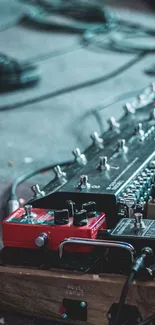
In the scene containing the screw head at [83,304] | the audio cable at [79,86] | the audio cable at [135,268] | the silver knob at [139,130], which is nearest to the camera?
the audio cable at [135,268]

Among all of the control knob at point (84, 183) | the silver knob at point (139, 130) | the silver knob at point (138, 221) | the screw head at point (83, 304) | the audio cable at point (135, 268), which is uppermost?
the silver knob at point (139, 130)

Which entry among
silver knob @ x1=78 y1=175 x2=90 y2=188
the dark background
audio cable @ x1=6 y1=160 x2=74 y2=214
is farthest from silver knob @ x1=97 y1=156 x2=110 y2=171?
the dark background

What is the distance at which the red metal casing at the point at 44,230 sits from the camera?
113 cm

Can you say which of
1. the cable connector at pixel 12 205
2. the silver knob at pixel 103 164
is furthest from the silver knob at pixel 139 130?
the cable connector at pixel 12 205

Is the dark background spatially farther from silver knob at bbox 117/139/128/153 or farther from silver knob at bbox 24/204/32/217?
silver knob at bbox 117/139/128/153

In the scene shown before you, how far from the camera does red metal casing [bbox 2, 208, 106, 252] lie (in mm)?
1130

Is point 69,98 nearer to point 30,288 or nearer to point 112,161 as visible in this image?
point 112,161

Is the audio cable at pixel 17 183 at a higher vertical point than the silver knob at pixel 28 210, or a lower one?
lower

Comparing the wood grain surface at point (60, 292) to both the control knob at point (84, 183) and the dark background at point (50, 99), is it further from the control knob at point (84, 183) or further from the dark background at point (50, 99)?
the control knob at point (84, 183)

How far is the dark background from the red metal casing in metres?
0.15

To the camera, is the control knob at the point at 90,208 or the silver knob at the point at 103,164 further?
the silver knob at the point at 103,164

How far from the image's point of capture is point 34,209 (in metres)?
1.26

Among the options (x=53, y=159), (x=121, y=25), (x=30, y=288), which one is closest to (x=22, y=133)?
(x=53, y=159)

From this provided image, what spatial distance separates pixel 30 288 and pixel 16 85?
160 centimetres
